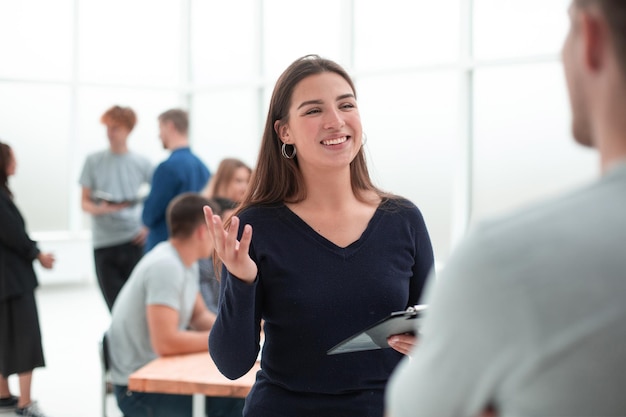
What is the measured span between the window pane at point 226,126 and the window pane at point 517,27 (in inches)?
123

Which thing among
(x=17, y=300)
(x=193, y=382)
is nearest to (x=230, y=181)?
(x=17, y=300)

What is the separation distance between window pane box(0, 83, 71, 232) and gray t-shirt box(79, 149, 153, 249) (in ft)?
13.1

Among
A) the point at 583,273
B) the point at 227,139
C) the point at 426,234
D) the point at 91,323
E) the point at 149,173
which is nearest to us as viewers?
the point at 583,273

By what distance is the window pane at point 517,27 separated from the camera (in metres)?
5.85

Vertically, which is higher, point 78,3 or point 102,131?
point 78,3

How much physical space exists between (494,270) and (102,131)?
32.6 feet

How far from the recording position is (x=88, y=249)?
10.2 meters

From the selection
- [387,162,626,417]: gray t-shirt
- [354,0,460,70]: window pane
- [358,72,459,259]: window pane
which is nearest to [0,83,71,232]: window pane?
[354,0,460,70]: window pane

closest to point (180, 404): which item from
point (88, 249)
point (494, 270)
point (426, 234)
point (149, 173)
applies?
point (426, 234)

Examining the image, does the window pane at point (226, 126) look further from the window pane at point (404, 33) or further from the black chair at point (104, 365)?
the black chair at point (104, 365)

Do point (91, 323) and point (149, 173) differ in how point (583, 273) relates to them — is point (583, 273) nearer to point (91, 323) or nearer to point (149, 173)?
point (149, 173)

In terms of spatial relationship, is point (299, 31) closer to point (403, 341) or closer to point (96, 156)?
point (96, 156)

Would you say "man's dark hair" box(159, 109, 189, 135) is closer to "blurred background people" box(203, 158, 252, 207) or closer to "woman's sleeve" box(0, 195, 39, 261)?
"blurred background people" box(203, 158, 252, 207)

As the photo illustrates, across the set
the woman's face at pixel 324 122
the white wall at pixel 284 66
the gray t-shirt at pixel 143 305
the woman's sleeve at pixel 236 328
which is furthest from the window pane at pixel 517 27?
the woman's sleeve at pixel 236 328
